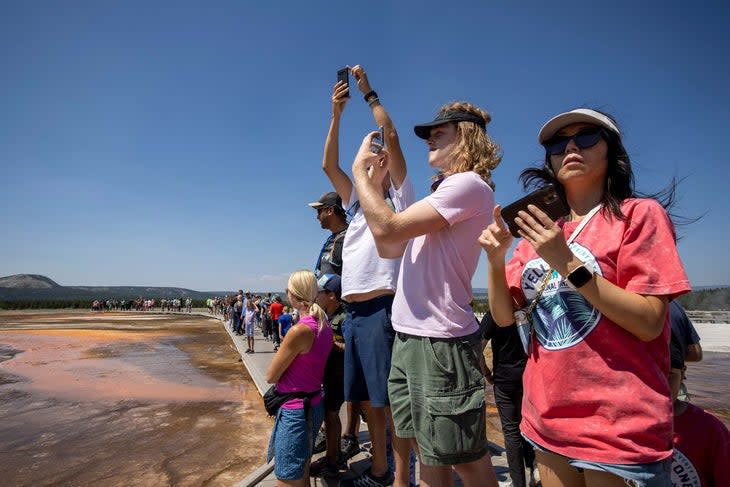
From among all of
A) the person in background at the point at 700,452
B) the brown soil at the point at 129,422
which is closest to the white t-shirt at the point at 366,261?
the person in background at the point at 700,452

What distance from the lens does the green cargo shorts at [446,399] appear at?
167 cm

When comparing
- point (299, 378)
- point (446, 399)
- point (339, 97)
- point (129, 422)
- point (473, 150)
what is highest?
point (339, 97)

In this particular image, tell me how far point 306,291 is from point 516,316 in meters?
1.91

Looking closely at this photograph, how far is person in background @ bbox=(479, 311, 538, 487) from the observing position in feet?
10.3

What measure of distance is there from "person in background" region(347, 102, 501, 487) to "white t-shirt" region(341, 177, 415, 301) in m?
0.46

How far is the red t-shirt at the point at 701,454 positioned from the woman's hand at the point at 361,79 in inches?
102

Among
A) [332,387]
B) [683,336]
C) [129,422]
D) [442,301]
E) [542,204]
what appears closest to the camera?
[542,204]

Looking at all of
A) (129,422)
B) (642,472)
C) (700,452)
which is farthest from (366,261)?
(129,422)

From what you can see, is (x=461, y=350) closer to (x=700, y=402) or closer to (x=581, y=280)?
(x=581, y=280)

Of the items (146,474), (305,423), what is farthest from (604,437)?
(146,474)

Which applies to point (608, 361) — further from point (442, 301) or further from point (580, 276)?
point (442, 301)

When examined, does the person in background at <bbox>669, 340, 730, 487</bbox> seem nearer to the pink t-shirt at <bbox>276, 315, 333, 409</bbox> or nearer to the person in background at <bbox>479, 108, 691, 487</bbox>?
the person in background at <bbox>479, 108, 691, 487</bbox>

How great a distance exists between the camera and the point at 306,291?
3.14 meters

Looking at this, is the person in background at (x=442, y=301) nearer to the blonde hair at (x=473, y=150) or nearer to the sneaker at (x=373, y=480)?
the blonde hair at (x=473, y=150)
